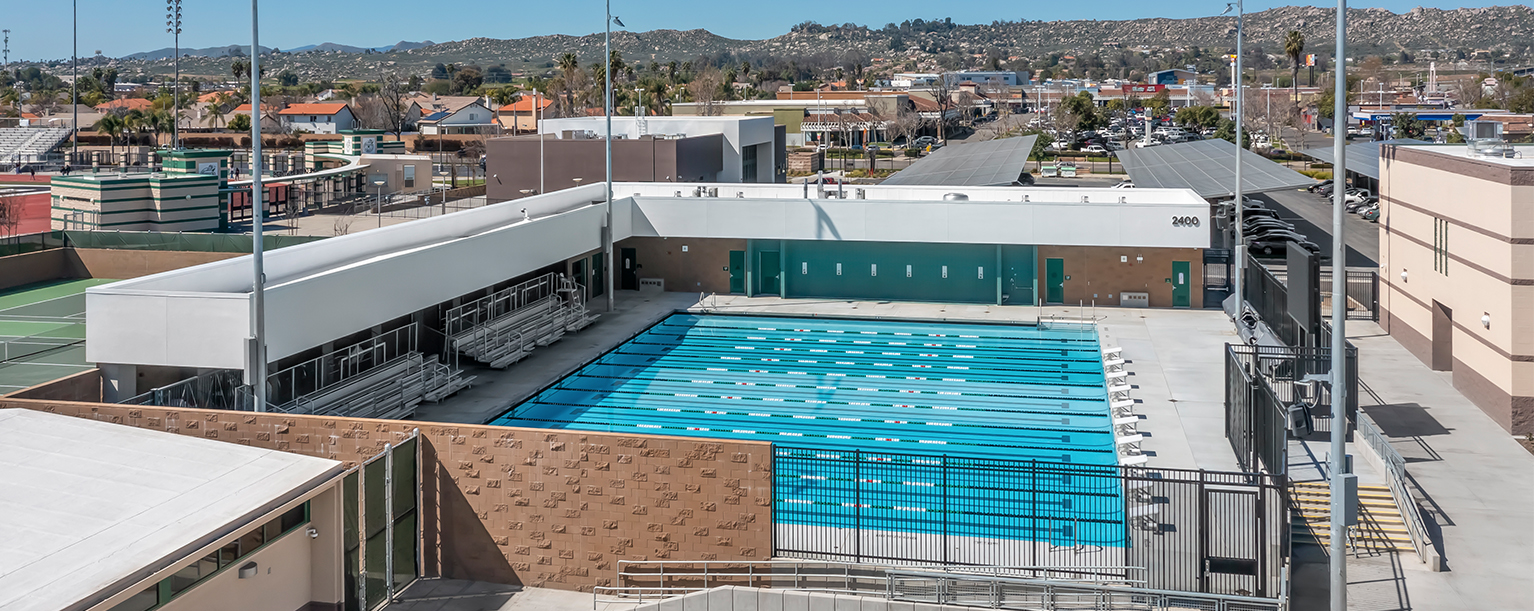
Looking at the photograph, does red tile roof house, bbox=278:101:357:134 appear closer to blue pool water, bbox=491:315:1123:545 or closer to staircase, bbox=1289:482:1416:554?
blue pool water, bbox=491:315:1123:545

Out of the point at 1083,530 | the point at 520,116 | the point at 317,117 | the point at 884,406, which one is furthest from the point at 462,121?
the point at 1083,530

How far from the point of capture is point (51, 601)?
1009 centimetres

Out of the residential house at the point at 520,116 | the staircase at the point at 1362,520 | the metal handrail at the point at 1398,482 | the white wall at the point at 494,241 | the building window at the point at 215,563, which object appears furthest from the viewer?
the residential house at the point at 520,116

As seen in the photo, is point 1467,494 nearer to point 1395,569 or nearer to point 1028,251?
point 1395,569

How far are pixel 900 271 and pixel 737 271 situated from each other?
4.90 m

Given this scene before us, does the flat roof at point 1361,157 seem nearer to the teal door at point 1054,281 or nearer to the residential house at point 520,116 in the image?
the teal door at point 1054,281

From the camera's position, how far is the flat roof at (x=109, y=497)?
10742 millimetres

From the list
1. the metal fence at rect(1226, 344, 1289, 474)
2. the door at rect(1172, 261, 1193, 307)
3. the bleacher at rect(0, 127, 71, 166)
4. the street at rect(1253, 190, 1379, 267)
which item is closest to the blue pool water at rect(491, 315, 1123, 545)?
the metal fence at rect(1226, 344, 1289, 474)

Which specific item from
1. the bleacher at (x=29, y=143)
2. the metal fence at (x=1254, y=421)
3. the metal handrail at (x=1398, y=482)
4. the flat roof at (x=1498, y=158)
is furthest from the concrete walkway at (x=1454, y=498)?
the bleacher at (x=29, y=143)

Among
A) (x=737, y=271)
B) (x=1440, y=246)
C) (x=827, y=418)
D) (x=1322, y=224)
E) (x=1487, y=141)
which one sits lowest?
(x=827, y=418)

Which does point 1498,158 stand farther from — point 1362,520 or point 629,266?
point 629,266

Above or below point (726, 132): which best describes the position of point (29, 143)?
above

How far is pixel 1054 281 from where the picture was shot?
114ft

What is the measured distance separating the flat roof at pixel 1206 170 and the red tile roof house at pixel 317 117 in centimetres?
7488
